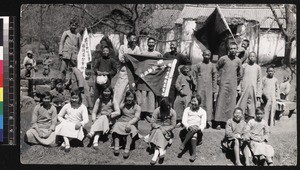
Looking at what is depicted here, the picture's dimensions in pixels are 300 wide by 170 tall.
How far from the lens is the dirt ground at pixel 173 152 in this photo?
204 inches

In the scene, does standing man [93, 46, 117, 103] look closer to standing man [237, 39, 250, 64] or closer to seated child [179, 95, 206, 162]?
seated child [179, 95, 206, 162]

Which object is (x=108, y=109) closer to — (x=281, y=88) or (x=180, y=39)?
(x=180, y=39)

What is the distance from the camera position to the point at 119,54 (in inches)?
211

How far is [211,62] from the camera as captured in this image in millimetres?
5273

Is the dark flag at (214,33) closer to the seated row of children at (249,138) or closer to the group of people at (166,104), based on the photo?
the group of people at (166,104)

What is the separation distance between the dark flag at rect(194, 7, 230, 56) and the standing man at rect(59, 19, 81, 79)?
153 cm

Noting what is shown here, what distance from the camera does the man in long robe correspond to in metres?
5.20

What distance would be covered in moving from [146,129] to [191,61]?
1.03 m

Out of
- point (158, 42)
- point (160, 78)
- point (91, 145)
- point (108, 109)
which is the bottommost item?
point (91, 145)

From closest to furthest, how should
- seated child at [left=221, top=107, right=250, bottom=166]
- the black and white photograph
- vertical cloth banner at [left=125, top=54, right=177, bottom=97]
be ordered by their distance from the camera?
seated child at [left=221, top=107, right=250, bottom=166] → the black and white photograph → vertical cloth banner at [left=125, top=54, right=177, bottom=97]

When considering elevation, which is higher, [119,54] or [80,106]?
[119,54]

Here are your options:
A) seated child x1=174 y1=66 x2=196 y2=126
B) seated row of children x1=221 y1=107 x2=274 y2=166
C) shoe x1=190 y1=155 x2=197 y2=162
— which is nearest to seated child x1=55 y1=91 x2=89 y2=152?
seated child x1=174 y1=66 x2=196 y2=126

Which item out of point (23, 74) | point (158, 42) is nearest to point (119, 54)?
point (158, 42)

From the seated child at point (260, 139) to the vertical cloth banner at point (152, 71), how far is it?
112cm
